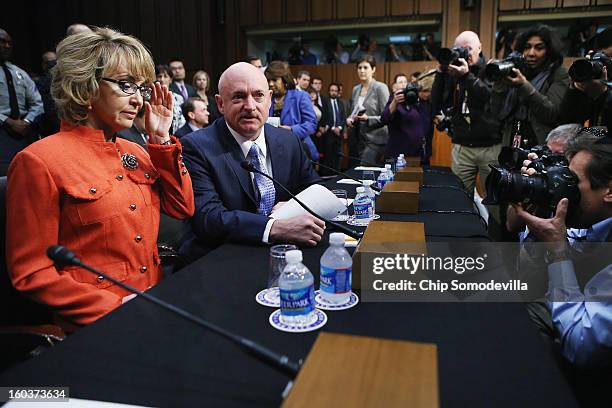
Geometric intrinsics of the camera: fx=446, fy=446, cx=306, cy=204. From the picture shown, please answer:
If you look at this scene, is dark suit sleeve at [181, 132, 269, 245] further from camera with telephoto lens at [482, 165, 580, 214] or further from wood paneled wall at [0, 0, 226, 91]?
wood paneled wall at [0, 0, 226, 91]

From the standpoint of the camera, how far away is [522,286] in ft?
3.72

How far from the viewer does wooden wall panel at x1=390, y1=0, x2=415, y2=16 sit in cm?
730

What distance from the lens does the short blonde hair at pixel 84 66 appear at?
3.88ft

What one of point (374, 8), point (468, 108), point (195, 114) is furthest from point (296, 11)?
point (468, 108)

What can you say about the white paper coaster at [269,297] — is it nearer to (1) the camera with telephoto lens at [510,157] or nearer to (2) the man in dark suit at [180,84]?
(1) the camera with telephoto lens at [510,157]

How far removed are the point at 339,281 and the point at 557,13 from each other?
792cm

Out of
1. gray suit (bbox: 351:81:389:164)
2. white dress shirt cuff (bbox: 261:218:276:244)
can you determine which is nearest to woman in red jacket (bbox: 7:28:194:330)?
white dress shirt cuff (bbox: 261:218:276:244)

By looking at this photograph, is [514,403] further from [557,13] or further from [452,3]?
[557,13]

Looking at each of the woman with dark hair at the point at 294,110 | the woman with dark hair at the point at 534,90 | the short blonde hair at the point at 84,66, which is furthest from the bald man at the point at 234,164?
the woman with dark hair at the point at 294,110

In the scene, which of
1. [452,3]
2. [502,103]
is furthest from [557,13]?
[502,103]

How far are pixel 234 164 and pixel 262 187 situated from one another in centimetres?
14

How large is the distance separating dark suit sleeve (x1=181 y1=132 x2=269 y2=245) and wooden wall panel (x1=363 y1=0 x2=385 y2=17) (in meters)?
6.70

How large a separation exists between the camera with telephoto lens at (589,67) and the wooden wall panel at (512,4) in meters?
6.02

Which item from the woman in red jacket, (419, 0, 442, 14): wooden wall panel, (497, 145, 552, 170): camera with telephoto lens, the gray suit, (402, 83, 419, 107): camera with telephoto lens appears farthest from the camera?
(419, 0, 442, 14): wooden wall panel
